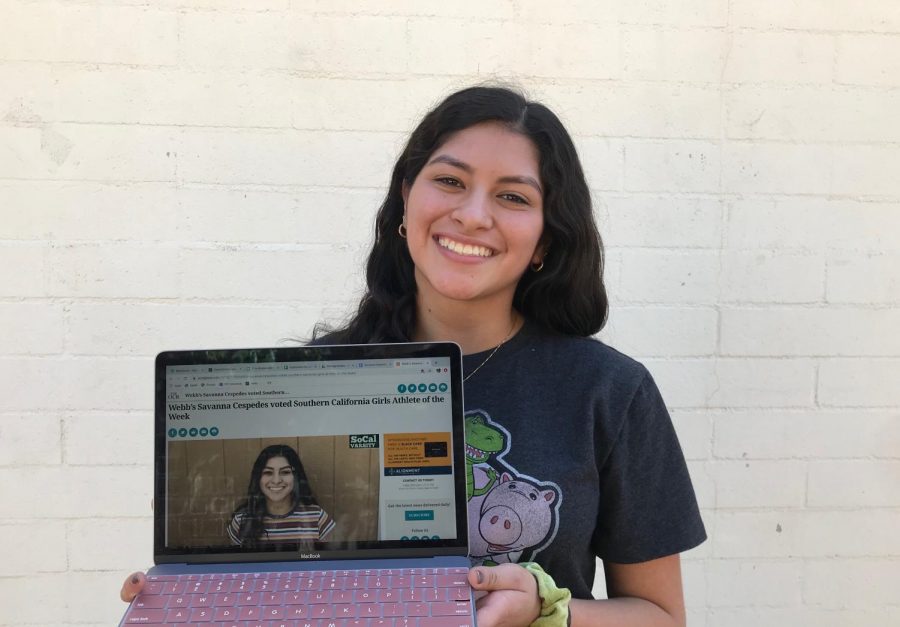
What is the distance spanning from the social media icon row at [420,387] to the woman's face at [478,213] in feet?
0.71

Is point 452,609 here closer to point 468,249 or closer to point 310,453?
point 310,453

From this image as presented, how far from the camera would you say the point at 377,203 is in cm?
250

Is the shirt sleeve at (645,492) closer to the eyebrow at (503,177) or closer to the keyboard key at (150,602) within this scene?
the eyebrow at (503,177)

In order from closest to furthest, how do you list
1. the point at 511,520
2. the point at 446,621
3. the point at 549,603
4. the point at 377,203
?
1. the point at 446,621
2. the point at 549,603
3. the point at 511,520
4. the point at 377,203

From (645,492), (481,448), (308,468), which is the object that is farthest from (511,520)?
(308,468)

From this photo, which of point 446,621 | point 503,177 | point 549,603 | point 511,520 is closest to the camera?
point 446,621

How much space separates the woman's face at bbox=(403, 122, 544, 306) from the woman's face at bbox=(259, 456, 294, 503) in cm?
41

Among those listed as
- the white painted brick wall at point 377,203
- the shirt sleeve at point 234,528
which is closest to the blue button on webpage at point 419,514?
the shirt sleeve at point 234,528

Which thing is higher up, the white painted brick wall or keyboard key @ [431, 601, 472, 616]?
the white painted brick wall

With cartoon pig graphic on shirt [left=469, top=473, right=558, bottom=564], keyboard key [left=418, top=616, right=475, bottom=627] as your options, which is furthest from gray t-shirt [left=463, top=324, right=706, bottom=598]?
keyboard key [left=418, top=616, right=475, bottom=627]

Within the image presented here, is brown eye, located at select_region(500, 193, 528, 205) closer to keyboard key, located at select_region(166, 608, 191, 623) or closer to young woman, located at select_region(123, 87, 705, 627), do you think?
young woman, located at select_region(123, 87, 705, 627)

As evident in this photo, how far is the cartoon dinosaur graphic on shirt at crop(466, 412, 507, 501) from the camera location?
4.37 feet

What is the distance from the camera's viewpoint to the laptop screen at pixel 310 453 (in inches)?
47.7

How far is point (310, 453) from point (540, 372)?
0.45 m
